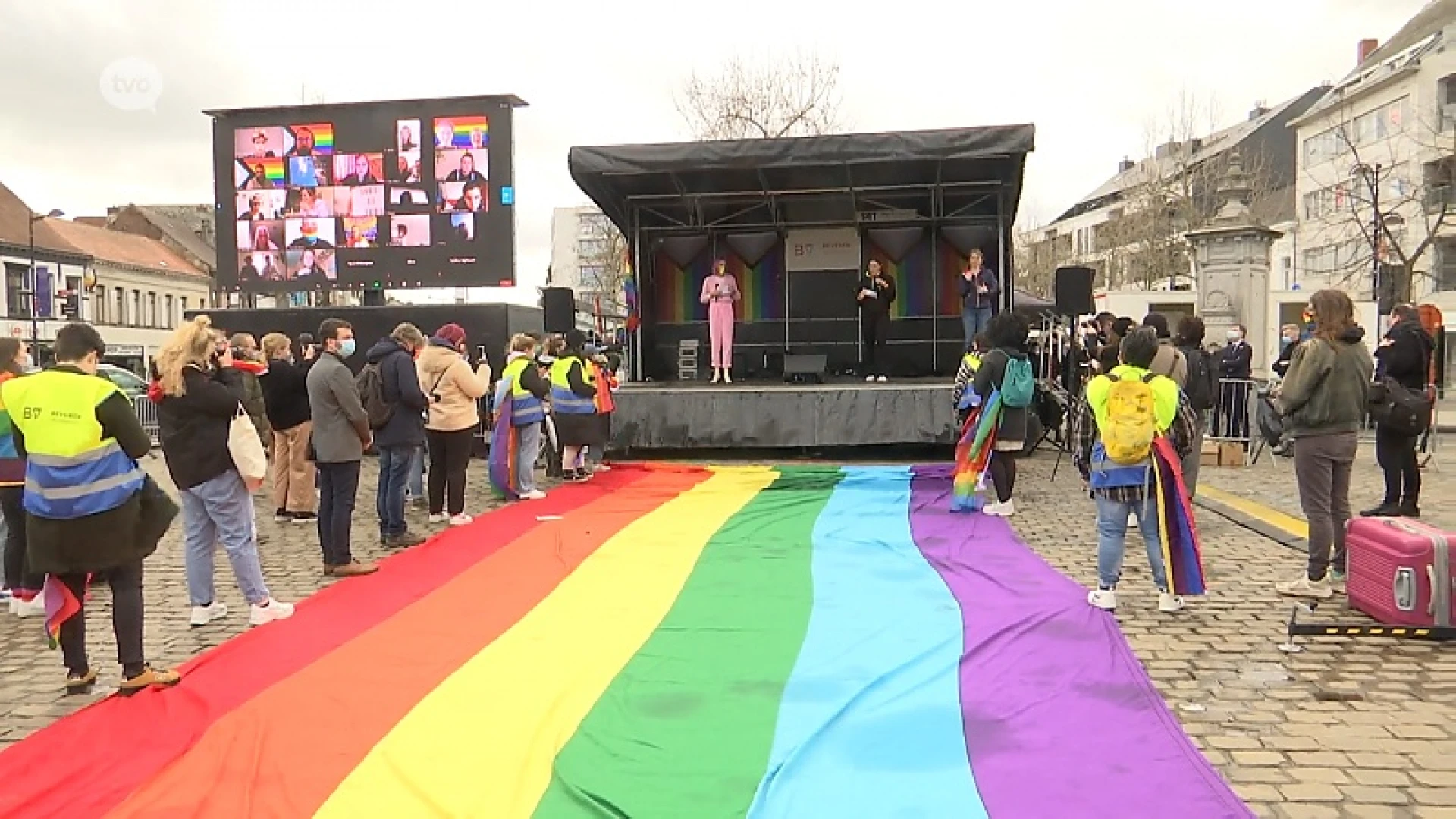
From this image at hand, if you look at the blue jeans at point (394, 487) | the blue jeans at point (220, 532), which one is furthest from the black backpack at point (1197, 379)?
the blue jeans at point (220, 532)

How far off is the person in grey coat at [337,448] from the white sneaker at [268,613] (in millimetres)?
1068

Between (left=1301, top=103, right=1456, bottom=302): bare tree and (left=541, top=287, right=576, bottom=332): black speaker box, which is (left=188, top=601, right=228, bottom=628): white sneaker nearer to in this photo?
(left=541, top=287, right=576, bottom=332): black speaker box

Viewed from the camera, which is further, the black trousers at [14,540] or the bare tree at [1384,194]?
the bare tree at [1384,194]

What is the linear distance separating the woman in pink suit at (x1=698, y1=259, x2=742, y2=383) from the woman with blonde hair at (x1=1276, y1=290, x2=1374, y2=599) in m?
8.92


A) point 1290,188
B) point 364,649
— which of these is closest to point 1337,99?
point 1290,188

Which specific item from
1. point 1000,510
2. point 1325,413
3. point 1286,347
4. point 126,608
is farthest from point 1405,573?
point 1286,347

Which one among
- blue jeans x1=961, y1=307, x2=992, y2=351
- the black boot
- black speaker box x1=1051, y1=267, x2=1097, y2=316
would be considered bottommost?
the black boot

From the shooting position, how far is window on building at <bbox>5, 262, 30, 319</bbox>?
144 ft

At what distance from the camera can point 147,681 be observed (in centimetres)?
481

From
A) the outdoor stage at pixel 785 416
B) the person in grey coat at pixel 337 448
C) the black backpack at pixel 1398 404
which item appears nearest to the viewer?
the person in grey coat at pixel 337 448

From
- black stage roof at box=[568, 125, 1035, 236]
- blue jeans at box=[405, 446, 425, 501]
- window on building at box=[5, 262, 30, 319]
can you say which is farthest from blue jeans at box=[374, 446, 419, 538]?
window on building at box=[5, 262, 30, 319]

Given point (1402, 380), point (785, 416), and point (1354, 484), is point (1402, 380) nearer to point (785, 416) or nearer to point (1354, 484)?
point (1354, 484)

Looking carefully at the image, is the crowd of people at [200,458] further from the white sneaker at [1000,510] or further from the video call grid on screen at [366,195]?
the video call grid on screen at [366,195]

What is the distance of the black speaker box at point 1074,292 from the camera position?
12.8 meters
